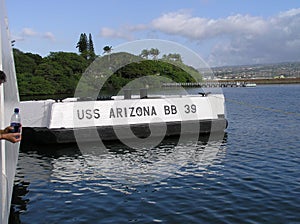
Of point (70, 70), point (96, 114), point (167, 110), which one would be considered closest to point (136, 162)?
point (96, 114)

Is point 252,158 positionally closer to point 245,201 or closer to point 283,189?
point 283,189

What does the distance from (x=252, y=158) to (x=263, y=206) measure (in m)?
5.26

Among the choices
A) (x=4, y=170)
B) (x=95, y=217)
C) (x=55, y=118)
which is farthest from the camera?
(x=55, y=118)

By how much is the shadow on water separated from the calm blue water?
0.03 meters

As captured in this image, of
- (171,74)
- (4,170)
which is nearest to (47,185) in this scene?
(4,170)

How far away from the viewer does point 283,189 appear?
33.1 feet

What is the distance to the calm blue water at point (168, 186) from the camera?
8.42 meters

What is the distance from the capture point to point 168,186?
1051 centimetres

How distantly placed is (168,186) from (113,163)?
3468mm

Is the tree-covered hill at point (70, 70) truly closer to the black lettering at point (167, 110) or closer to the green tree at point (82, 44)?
the green tree at point (82, 44)

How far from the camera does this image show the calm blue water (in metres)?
8.42

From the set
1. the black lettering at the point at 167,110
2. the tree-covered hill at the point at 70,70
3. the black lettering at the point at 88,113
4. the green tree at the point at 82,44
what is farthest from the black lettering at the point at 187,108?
the green tree at the point at 82,44

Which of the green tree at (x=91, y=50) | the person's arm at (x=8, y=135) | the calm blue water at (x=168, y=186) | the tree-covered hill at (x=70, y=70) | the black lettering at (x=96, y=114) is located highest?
the green tree at (x=91, y=50)

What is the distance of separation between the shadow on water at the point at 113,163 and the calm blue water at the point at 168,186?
0.03 m
